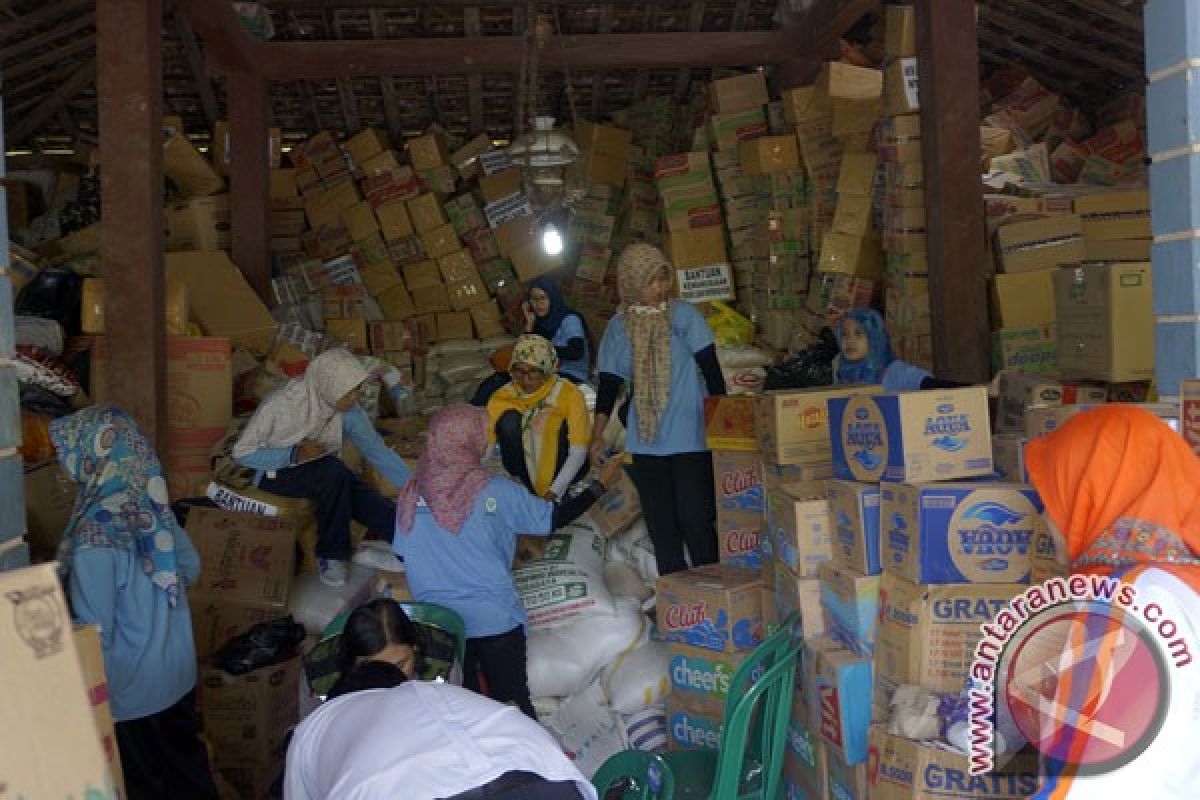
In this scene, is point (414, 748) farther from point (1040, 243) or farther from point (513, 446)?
point (1040, 243)

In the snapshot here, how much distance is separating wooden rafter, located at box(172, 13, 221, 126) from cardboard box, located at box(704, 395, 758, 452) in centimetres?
470

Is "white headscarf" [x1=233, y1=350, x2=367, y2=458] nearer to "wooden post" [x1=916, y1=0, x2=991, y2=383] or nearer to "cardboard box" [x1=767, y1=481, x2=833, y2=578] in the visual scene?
"cardboard box" [x1=767, y1=481, x2=833, y2=578]

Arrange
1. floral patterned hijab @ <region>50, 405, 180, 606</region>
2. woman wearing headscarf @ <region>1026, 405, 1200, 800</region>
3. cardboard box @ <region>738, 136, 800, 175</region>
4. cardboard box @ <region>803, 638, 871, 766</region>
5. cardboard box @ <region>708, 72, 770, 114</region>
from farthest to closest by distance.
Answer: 1. cardboard box @ <region>708, 72, 770, 114</region>
2. cardboard box @ <region>738, 136, 800, 175</region>
3. floral patterned hijab @ <region>50, 405, 180, 606</region>
4. cardboard box @ <region>803, 638, 871, 766</region>
5. woman wearing headscarf @ <region>1026, 405, 1200, 800</region>

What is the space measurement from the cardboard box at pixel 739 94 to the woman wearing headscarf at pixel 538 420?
130 inches

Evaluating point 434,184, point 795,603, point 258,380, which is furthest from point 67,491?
point 434,184

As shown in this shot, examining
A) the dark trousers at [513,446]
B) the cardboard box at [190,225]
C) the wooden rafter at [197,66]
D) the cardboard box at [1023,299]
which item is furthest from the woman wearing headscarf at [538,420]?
the wooden rafter at [197,66]

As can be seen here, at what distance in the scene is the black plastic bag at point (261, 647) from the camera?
3922mm

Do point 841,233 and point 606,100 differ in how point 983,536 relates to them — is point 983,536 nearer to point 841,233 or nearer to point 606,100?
point 841,233

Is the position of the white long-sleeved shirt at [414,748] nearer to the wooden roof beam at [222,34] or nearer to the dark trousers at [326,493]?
the dark trousers at [326,493]

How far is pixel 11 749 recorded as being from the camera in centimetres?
130

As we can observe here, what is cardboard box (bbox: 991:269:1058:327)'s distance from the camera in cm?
525

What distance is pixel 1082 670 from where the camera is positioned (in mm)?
1660

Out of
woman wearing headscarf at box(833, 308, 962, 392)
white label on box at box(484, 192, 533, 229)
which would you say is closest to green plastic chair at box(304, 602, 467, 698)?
woman wearing headscarf at box(833, 308, 962, 392)

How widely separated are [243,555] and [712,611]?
5.86ft
